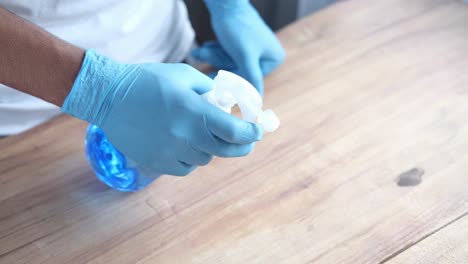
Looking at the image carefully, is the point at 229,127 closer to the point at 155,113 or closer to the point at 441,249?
the point at 155,113

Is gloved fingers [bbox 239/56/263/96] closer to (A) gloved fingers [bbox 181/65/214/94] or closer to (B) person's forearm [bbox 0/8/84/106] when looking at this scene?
(A) gloved fingers [bbox 181/65/214/94]

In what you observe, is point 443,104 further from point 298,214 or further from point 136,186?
point 136,186

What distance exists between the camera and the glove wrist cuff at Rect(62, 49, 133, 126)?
29.3 inches

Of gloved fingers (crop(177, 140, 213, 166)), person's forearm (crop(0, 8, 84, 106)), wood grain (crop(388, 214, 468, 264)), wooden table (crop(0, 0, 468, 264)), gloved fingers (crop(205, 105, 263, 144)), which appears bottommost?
wood grain (crop(388, 214, 468, 264))

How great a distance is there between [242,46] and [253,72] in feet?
0.19

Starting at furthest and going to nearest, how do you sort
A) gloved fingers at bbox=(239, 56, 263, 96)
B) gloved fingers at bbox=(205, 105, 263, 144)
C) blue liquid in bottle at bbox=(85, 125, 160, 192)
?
gloved fingers at bbox=(239, 56, 263, 96) → blue liquid in bottle at bbox=(85, 125, 160, 192) → gloved fingers at bbox=(205, 105, 263, 144)

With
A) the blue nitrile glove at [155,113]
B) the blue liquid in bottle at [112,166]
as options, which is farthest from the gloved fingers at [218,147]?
the blue liquid in bottle at [112,166]

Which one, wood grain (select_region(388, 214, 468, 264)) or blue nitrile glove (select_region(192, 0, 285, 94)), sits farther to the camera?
blue nitrile glove (select_region(192, 0, 285, 94))

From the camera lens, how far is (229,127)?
702 mm

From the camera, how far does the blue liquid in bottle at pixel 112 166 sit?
818 mm

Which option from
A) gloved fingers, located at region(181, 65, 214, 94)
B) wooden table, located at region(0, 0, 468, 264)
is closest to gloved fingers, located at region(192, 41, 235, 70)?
wooden table, located at region(0, 0, 468, 264)

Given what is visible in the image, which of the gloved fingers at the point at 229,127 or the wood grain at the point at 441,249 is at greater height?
the gloved fingers at the point at 229,127

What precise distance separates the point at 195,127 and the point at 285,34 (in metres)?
0.48

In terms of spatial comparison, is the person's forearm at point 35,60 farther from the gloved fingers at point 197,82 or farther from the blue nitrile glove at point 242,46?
the blue nitrile glove at point 242,46
